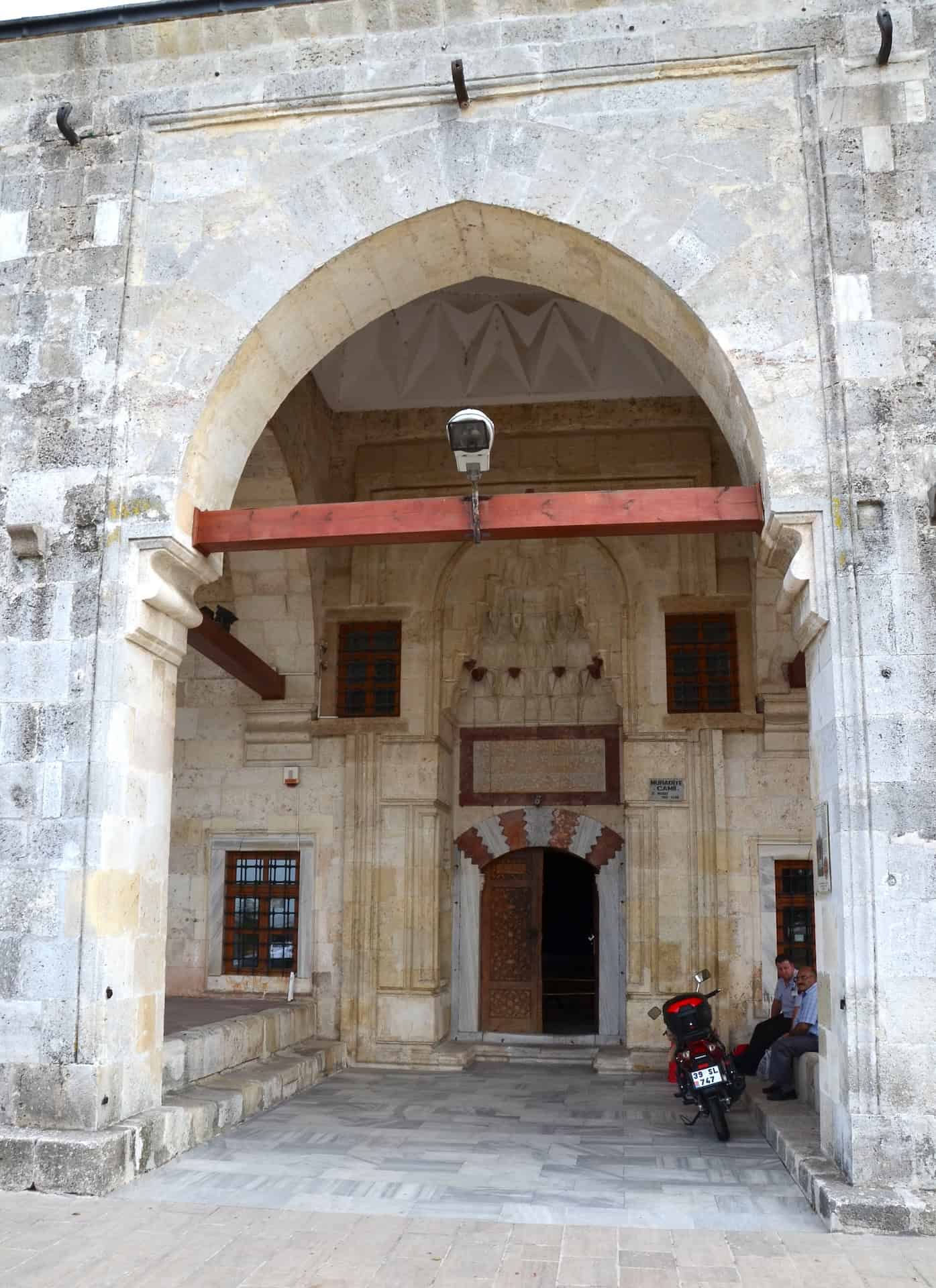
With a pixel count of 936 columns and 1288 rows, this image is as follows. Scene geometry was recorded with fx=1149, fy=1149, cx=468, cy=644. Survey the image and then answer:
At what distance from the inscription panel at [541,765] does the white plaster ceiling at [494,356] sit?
8.64ft

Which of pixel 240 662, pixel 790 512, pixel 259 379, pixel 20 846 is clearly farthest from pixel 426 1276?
pixel 240 662

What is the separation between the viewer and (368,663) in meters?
8.92

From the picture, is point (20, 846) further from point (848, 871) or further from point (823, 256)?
point (823, 256)

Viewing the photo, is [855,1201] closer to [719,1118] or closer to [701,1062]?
[719,1118]

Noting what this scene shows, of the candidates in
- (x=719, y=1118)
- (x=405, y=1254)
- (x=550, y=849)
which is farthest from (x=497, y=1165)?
(x=550, y=849)

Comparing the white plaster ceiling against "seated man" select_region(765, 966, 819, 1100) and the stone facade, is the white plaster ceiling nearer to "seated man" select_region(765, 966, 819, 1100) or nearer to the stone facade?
the stone facade

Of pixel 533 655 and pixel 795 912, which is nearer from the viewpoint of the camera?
pixel 795 912

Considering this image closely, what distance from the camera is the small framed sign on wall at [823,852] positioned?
463 centimetres

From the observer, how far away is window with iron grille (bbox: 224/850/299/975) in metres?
8.47

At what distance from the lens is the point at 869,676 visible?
4.54 metres

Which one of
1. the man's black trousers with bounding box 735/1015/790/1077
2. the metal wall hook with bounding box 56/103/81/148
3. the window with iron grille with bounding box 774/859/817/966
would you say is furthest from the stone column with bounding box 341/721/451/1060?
the metal wall hook with bounding box 56/103/81/148

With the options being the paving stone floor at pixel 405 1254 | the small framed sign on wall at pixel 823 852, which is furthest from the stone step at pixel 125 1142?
the small framed sign on wall at pixel 823 852

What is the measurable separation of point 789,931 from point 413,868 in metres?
2.70

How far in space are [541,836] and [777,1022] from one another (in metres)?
2.52
